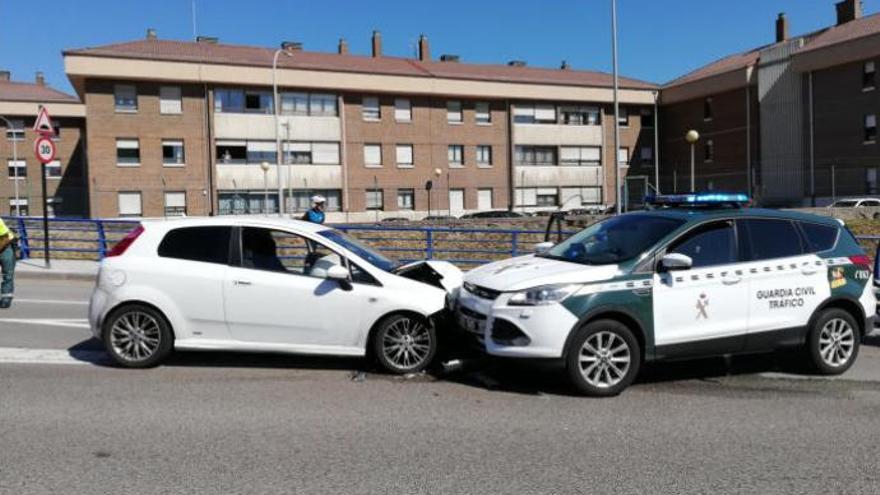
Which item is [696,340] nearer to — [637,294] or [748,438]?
[637,294]

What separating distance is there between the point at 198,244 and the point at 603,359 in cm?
389

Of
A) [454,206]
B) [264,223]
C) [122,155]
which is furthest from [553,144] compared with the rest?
[264,223]

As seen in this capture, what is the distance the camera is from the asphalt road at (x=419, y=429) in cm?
420

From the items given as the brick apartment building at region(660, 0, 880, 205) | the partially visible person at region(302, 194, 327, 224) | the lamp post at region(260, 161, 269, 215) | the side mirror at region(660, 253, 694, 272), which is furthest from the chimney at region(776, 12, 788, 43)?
the side mirror at region(660, 253, 694, 272)

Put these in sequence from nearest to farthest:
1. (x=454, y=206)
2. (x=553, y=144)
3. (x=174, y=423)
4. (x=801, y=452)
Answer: (x=801, y=452) → (x=174, y=423) → (x=454, y=206) → (x=553, y=144)

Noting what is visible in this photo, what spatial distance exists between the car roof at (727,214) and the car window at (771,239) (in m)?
0.07

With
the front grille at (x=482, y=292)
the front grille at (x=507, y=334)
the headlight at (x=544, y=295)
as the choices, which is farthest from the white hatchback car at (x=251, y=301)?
the headlight at (x=544, y=295)

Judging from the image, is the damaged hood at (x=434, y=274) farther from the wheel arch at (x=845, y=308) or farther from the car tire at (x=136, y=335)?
the wheel arch at (x=845, y=308)

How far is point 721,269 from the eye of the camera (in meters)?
6.39

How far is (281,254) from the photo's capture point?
23.1 ft

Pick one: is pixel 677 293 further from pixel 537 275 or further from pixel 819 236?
pixel 819 236

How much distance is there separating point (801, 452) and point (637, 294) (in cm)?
176

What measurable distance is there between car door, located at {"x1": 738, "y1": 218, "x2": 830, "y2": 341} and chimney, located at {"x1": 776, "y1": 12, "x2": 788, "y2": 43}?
5487 cm

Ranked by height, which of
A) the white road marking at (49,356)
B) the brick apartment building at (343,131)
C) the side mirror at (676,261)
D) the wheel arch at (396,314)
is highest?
the brick apartment building at (343,131)
